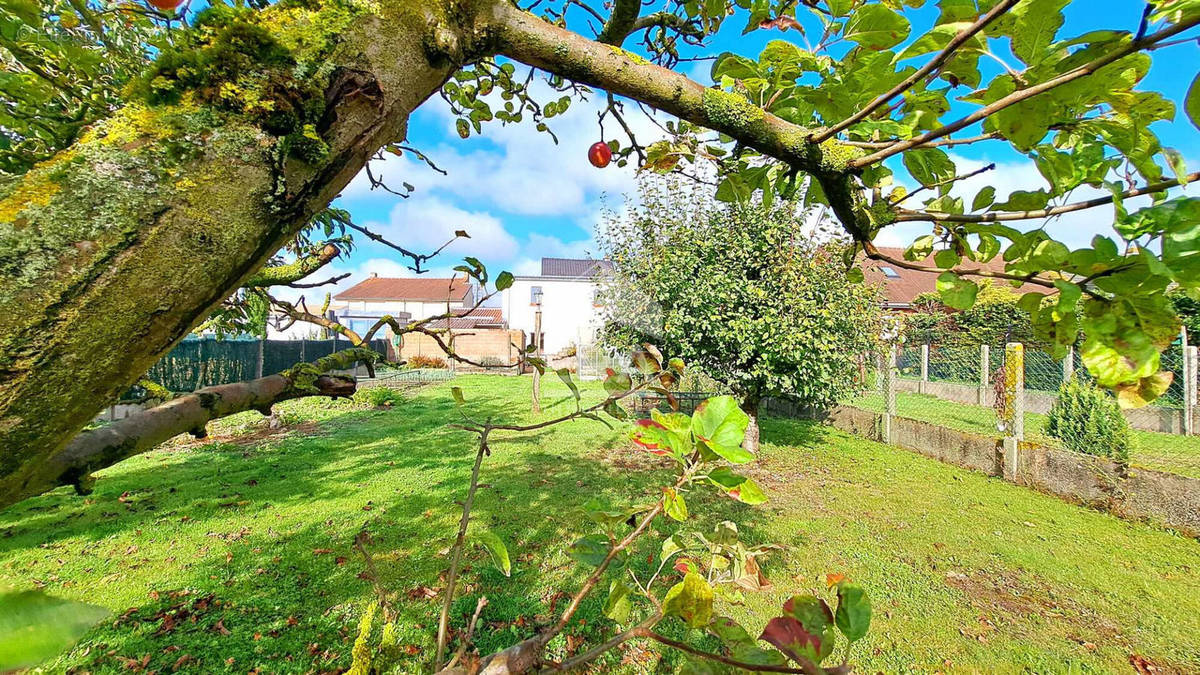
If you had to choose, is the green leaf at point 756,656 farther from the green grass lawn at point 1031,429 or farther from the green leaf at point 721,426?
the green grass lawn at point 1031,429

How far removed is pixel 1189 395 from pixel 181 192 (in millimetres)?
11223

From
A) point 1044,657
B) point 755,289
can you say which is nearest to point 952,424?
point 755,289

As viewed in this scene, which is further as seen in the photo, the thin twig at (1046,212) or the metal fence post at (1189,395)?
the metal fence post at (1189,395)

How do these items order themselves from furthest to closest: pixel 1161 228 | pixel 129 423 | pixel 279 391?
pixel 279 391
pixel 129 423
pixel 1161 228

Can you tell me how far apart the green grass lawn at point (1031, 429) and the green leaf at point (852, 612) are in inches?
279

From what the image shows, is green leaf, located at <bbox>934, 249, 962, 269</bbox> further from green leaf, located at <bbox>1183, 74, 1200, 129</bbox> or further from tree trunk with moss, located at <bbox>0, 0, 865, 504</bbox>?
tree trunk with moss, located at <bbox>0, 0, 865, 504</bbox>

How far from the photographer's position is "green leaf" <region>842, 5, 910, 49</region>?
77 centimetres

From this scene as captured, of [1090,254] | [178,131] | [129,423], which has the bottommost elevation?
[129,423]

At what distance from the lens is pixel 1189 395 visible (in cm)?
735

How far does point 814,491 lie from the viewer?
5.98m

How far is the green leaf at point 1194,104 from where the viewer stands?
1.89ft

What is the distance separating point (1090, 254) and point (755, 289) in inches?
260

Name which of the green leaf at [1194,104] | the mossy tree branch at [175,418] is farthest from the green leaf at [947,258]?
the mossy tree branch at [175,418]

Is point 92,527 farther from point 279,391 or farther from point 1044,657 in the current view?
point 1044,657
